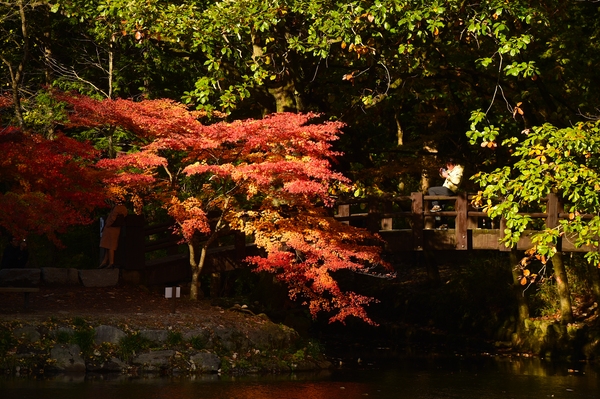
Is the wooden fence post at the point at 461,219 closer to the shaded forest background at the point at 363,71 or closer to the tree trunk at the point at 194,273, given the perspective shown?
the shaded forest background at the point at 363,71

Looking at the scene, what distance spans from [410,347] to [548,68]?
24.4 ft

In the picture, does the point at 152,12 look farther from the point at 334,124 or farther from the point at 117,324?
the point at 117,324

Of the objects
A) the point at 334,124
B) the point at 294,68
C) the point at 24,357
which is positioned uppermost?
the point at 294,68

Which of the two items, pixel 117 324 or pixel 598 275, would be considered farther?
pixel 598 275

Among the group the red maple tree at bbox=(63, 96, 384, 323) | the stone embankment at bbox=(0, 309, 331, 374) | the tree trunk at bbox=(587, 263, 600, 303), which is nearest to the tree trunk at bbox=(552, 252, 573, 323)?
the tree trunk at bbox=(587, 263, 600, 303)

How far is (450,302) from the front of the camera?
25.3 m

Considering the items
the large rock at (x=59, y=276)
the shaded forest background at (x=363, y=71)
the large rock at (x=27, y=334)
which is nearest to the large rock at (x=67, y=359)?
the large rock at (x=27, y=334)

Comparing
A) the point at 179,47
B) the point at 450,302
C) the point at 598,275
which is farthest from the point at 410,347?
the point at 179,47

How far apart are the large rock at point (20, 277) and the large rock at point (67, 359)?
182 inches

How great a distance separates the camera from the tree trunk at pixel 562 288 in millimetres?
21531

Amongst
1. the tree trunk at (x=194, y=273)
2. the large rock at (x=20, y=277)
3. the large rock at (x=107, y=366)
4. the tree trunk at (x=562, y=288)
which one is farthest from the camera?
the tree trunk at (x=562, y=288)

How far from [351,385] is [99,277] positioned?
755cm

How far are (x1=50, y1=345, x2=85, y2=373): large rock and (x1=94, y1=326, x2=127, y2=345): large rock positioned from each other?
453 mm

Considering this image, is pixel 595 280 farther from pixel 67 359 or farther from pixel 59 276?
pixel 67 359
